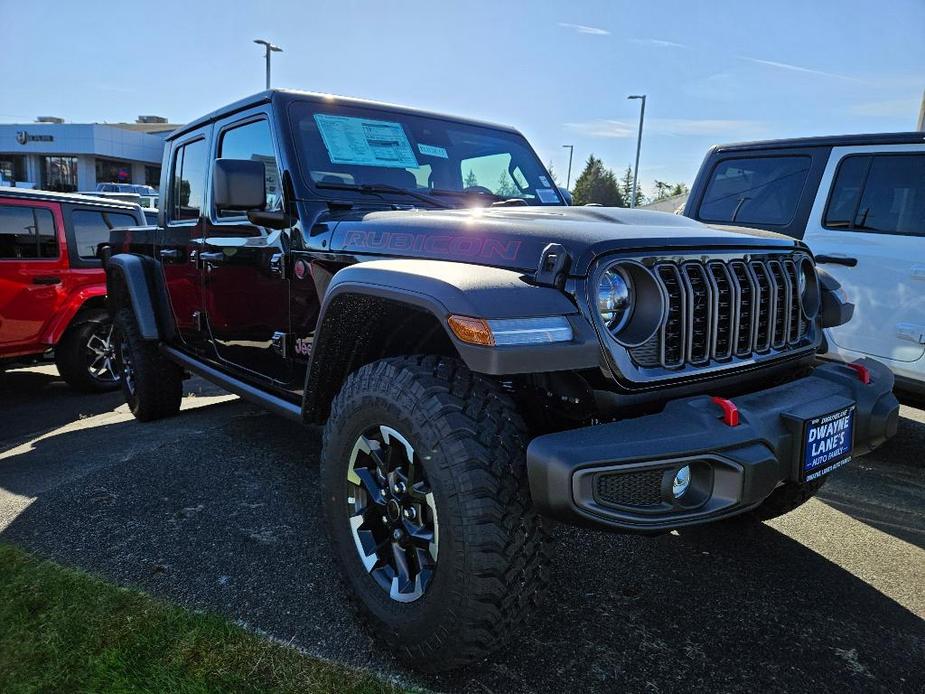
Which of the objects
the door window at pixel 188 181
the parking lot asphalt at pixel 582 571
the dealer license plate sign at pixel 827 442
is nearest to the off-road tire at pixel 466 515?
the parking lot asphalt at pixel 582 571

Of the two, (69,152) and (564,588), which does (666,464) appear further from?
(69,152)

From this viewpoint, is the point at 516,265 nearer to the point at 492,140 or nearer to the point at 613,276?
the point at 613,276

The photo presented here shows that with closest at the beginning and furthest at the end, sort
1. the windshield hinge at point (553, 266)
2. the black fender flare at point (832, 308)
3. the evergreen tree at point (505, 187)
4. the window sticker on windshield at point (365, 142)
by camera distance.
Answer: the windshield hinge at point (553, 266), the black fender flare at point (832, 308), the window sticker on windshield at point (365, 142), the evergreen tree at point (505, 187)

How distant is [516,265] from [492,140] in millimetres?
1903

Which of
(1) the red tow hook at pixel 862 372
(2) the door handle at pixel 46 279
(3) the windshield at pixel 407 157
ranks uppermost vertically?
(3) the windshield at pixel 407 157

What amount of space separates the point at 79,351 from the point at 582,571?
5555mm

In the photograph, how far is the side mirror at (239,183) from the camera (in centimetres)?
280

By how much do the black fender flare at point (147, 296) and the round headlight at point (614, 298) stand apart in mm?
3500

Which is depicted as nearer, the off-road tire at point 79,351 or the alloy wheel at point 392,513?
the alloy wheel at point 392,513

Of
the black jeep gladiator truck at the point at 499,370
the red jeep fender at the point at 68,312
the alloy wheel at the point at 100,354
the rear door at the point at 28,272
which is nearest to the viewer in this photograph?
the black jeep gladiator truck at the point at 499,370

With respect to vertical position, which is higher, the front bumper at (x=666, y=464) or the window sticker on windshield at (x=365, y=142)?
the window sticker on windshield at (x=365, y=142)

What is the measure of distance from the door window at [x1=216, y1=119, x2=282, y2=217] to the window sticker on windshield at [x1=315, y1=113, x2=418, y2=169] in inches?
10.6

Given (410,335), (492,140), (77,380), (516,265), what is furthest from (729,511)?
(77,380)

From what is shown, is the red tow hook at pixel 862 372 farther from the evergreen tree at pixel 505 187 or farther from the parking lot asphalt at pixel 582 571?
the evergreen tree at pixel 505 187
